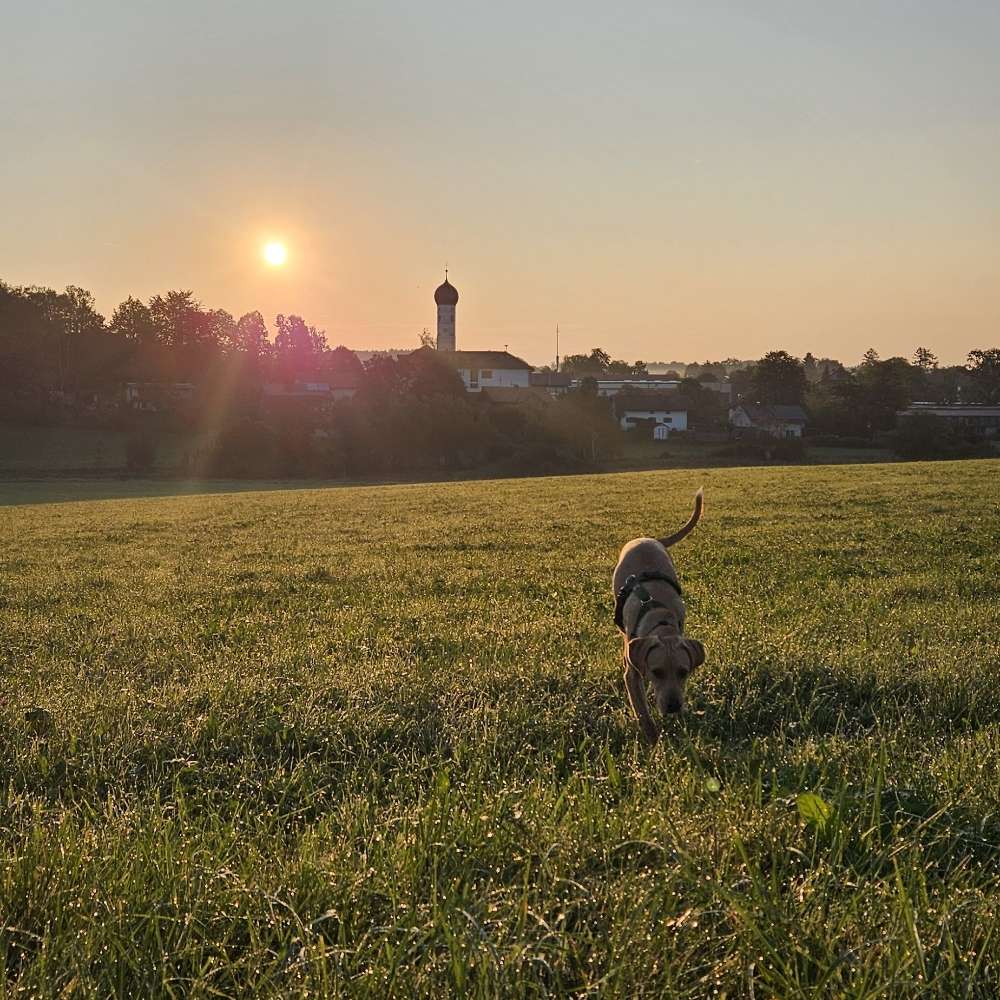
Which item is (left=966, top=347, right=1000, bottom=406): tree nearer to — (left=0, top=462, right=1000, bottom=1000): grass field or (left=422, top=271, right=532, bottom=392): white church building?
(left=422, top=271, right=532, bottom=392): white church building

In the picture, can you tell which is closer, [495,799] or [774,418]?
[495,799]

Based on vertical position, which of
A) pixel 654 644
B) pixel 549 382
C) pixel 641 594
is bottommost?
pixel 654 644

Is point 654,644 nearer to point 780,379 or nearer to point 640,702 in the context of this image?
point 640,702

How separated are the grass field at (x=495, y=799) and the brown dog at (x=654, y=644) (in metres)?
0.22

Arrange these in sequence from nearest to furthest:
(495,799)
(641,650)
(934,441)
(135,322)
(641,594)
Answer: (495,799), (641,650), (641,594), (934,441), (135,322)

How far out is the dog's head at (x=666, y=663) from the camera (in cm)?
492

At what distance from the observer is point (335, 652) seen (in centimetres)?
663

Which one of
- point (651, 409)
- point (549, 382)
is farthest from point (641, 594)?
point (549, 382)

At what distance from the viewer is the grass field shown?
2457 millimetres

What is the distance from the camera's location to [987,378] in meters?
138

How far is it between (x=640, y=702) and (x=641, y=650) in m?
0.33

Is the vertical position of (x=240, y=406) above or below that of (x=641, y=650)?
above

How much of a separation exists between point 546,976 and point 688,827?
100cm

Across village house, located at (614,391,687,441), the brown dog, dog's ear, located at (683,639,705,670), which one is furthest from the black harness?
village house, located at (614,391,687,441)
